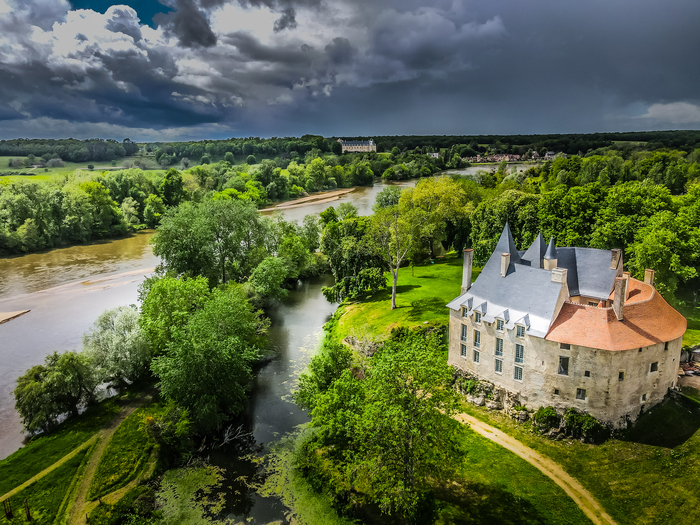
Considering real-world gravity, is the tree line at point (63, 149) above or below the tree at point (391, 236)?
above

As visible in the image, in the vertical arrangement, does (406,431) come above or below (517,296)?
below

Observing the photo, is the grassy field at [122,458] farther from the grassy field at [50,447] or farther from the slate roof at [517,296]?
the slate roof at [517,296]

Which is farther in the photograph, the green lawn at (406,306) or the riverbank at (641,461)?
the green lawn at (406,306)

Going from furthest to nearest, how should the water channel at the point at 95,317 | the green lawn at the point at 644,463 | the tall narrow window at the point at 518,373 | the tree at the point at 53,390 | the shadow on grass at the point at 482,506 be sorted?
the water channel at the point at 95,317 < the tall narrow window at the point at 518,373 < the tree at the point at 53,390 < the shadow on grass at the point at 482,506 < the green lawn at the point at 644,463

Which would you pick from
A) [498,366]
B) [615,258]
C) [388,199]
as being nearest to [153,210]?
[388,199]

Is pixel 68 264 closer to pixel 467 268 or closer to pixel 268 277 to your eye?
pixel 268 277

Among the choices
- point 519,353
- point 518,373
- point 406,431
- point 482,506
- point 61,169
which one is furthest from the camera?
point 61,169

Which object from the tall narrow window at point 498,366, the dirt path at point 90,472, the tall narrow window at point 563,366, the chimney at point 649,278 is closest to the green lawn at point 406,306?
the tall narrow window at point 498,366
